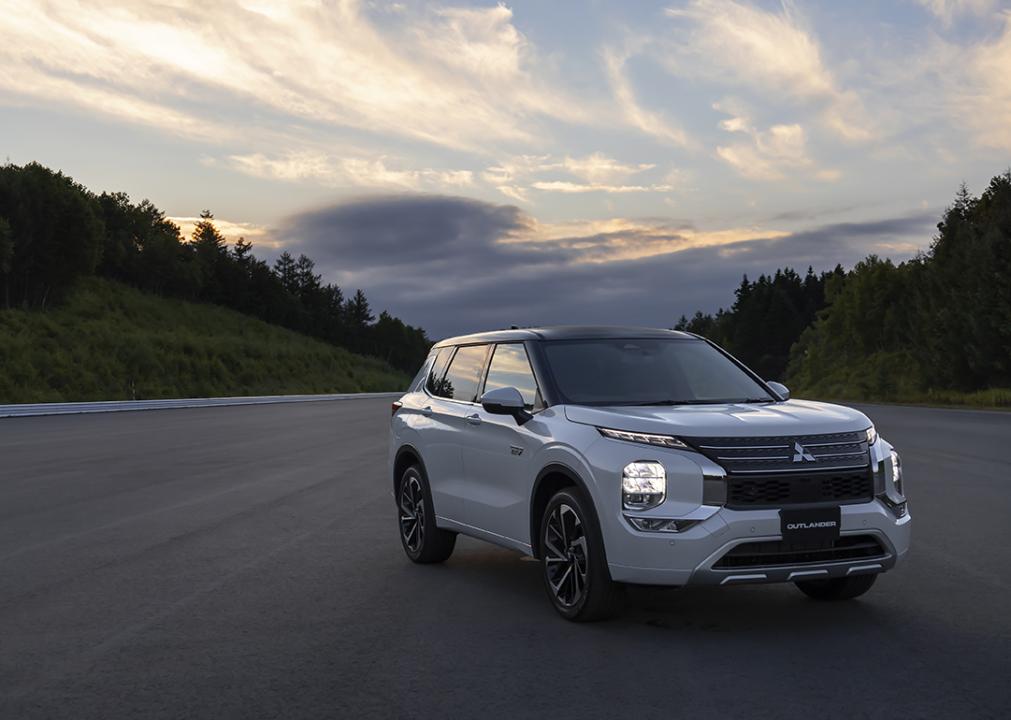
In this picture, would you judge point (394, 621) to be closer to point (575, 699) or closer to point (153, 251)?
point (575, 699)

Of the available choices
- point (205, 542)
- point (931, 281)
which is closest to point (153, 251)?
point (931, 281)

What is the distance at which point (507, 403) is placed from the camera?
7191mm

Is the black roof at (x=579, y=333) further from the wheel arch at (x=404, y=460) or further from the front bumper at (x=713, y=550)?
the front bumper at (x=713, y=550)

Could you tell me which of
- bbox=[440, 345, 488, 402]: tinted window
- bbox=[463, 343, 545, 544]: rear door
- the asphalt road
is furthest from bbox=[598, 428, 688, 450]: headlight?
bbox=[440, 345, 488, 402]: tinted window

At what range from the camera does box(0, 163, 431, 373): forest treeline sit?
83000 millimetres

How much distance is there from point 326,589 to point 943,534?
5787mm

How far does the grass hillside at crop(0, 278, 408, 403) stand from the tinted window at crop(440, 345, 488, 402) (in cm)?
5359

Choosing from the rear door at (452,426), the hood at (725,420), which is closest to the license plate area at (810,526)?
the hood at (725,420)

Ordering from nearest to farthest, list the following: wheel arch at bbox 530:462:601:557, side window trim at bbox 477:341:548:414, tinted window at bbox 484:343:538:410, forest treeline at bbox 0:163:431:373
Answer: wheel arch at bbox 530:462:601:557 < side window trim at bbox 477:341:548:414 < tinted window at bbox 484:343:538:410 < forest treeline at bbox 0:163:431:373

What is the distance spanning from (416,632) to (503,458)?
1487 millimetres

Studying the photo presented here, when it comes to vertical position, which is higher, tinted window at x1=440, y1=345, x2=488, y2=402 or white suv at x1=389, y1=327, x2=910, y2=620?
tinted window at x1=440, y1=345, x2=488, y2=402

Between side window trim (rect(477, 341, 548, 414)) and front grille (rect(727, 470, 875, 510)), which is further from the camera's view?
side window trim (rect(477, 341, 548, 414))

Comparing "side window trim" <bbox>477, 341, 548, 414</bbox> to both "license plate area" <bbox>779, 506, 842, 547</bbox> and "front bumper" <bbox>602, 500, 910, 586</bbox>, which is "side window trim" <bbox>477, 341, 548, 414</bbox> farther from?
"license plate area" <bbox>779, 506, 842, 547</bbox>

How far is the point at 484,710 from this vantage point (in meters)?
4.99
